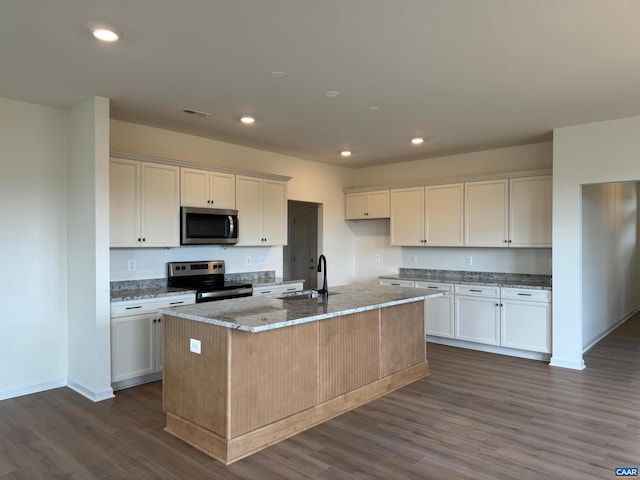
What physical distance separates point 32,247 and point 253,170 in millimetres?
2752

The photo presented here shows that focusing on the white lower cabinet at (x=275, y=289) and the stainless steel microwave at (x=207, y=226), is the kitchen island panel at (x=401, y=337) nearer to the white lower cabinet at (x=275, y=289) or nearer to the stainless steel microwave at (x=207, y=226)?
the white lower cabinet at (x=275, y=289)

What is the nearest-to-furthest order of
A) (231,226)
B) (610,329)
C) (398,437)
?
(398,437)
(231,226)
(610,329)

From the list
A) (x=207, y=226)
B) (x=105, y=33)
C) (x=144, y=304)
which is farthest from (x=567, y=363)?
(x=105, y=33)

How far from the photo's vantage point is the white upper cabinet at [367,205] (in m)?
6.80

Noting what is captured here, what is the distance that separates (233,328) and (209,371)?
44 cm

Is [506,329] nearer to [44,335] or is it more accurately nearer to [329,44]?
[329,44]

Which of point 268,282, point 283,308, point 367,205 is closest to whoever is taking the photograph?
point 283,308

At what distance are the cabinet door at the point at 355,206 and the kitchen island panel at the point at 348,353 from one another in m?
3.33

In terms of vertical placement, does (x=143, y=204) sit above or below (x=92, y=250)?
above

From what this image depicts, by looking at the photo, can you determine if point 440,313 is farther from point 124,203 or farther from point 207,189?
point 124,203

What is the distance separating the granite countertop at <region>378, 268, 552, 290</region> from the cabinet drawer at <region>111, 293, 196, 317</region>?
3.09 meters

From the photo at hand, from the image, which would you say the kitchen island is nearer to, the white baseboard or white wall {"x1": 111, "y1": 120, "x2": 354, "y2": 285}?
the white baseboard

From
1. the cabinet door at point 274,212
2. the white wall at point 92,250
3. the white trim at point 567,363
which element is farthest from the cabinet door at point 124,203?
the white trim at point 567,363

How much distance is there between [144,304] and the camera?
430cm
